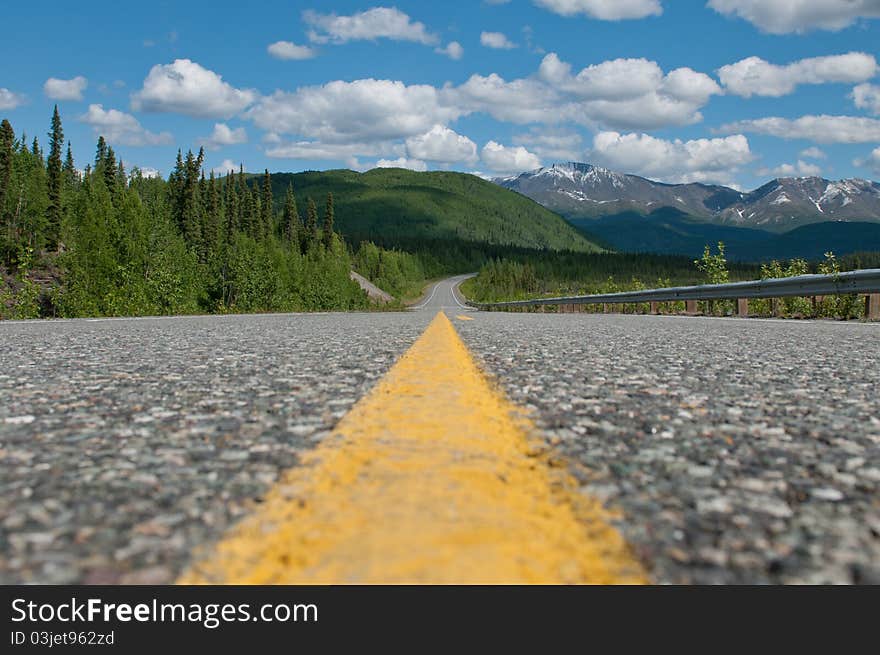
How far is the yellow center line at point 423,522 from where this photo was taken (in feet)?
4.05

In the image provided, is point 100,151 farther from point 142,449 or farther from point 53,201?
point 142,449

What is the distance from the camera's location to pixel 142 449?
2.23 metres

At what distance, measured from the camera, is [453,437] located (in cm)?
240

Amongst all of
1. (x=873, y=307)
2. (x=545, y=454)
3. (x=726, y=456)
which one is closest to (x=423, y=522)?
(x=545, y=454)

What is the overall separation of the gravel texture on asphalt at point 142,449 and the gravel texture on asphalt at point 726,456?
3.35ft

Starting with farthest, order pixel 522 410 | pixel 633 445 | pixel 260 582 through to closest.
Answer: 1. pixel 522 410
2. pixel 633 445
3. pixel 260 582

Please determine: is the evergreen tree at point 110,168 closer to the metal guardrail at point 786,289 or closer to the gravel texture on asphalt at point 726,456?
the metal guardrail at point 786,289

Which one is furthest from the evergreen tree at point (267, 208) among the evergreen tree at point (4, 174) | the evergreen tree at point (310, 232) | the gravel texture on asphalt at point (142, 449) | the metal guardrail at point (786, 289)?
the gravel texture on asphalt at point (142, 449)

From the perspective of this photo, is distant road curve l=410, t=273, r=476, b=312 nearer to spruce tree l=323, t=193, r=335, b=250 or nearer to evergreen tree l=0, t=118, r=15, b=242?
spruce tree l=323, t=193, r=335, b=250

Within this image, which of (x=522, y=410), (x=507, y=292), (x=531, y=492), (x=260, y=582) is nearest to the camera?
(x=260, y=582)
